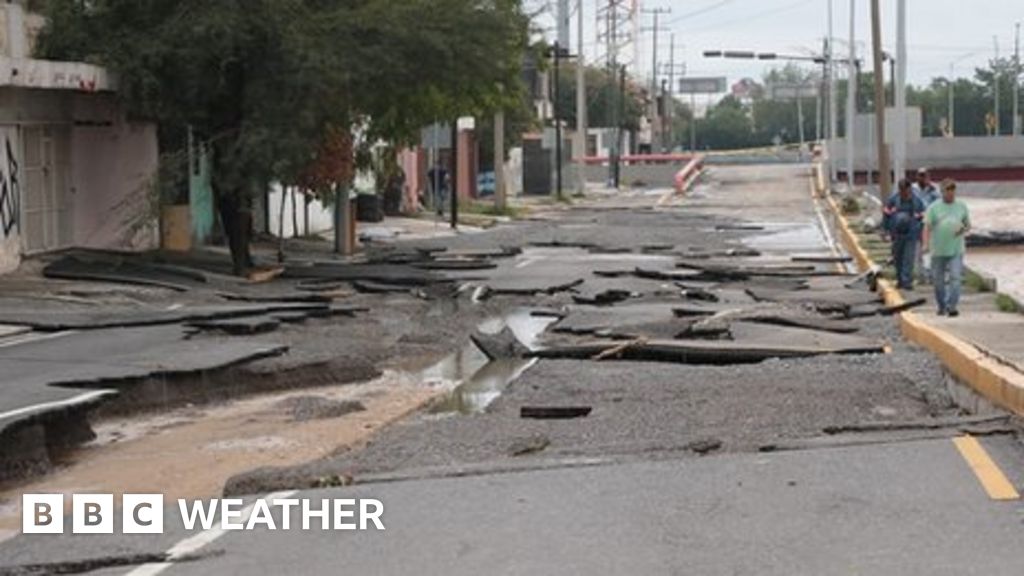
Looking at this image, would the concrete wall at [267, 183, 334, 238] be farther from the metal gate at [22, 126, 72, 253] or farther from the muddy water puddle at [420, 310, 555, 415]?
the muddy water puddle at [420, 310, 555, 415]

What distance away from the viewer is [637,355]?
17.7 meters

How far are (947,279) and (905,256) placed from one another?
4.04 meters

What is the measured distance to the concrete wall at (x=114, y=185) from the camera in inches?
1150

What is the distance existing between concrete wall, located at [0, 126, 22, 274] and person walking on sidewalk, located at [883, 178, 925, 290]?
1370 cm

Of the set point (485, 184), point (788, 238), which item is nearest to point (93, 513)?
point (788, 238)

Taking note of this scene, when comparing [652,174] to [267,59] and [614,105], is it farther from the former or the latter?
[267,59]

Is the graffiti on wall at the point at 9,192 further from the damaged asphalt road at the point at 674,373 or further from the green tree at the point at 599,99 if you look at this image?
the green tree at the point at 599,99

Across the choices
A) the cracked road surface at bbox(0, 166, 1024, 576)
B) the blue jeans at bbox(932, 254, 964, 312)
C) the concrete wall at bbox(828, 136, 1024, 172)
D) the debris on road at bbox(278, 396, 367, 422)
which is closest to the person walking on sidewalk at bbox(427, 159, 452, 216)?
the blue jeans at bbox(932, 254, 964, 312)

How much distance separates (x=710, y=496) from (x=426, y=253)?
84.0 ft

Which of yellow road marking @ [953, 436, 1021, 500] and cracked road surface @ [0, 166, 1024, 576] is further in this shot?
yellow road marking @ [953, 436, 1021, 500]

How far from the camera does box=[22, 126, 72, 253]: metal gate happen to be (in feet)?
88.9

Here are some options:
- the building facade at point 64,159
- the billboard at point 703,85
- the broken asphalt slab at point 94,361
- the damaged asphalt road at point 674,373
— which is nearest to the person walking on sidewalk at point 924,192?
the damaged asphalt road at point 674,373

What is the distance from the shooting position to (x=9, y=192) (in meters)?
25.4

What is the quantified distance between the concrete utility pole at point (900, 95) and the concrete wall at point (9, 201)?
54.1 feet
